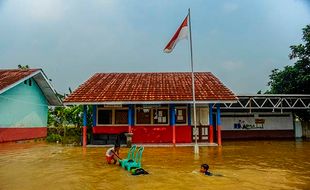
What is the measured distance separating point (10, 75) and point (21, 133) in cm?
435

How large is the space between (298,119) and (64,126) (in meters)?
19.4

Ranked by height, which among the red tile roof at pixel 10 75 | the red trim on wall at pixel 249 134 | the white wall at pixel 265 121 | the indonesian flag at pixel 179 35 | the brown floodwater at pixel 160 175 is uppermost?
the indonesian flag at pixel 179 35

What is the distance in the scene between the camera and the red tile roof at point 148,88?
17.5m

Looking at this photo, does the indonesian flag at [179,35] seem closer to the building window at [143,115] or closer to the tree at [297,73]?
the building window at [143,115]

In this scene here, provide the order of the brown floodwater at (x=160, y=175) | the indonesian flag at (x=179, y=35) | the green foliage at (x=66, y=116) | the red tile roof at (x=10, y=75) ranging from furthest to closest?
the green foliage at (x=66, y=116)
the red tile roof at (x=10, y=75)
the indonesian flag at (x=179, y=35)
the brown floodwater at (x=160, y=175)

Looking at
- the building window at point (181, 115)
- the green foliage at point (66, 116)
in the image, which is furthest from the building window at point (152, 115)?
the green foliage at point (66, 116)

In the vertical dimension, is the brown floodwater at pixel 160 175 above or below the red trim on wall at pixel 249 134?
below

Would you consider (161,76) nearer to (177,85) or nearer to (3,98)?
(177,85)

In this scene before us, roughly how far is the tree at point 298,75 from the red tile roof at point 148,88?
8.12 metres

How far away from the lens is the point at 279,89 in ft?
90.2

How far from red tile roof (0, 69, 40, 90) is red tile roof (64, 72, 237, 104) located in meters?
4.58

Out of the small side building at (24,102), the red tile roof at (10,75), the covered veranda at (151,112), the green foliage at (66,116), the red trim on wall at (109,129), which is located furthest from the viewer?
the green foliage at (66,116)

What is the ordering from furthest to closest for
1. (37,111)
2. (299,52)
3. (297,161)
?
(299,52) → (37,111) → (297,161)

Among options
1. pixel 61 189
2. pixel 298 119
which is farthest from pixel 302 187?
pixel 298 119
